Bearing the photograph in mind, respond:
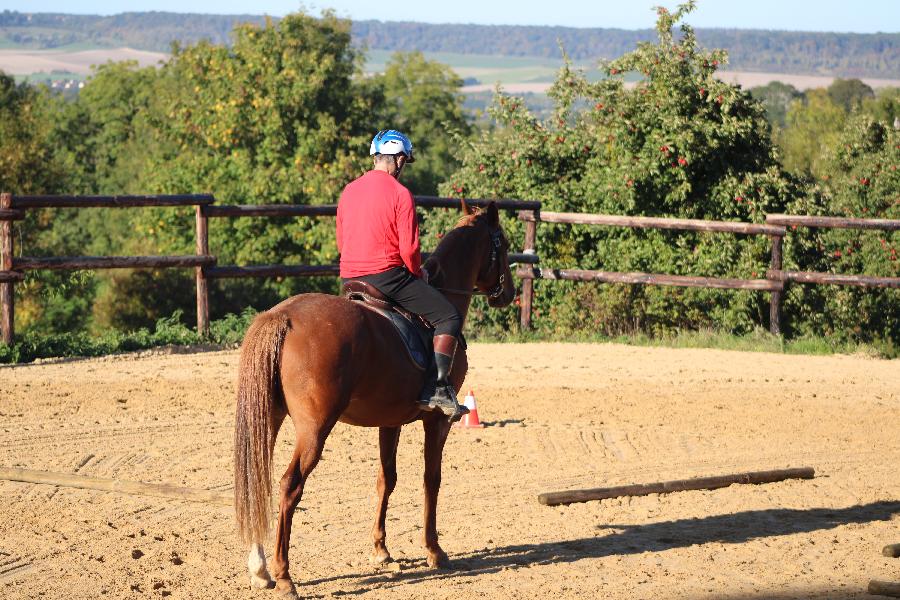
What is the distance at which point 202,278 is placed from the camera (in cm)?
1381

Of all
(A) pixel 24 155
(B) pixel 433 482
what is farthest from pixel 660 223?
(A) pixel 24 155

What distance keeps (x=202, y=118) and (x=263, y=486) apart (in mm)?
33693

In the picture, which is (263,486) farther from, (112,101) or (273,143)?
(112,101)

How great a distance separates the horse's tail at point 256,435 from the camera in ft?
18.2

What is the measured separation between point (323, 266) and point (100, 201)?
281cm

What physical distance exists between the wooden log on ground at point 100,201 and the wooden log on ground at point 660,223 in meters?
4.68

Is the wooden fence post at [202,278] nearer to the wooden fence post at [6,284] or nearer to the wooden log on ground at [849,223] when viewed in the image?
the wooden fence post at [6,284]

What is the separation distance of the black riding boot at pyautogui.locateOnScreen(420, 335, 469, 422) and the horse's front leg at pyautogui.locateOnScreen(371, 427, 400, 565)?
42 centimetres

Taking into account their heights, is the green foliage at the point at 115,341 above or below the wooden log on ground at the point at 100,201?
below

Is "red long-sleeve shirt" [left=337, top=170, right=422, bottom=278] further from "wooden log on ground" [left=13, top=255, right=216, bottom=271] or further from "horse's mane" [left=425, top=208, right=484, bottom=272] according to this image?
"wooden log on ground" [left=13, top=255, right=216, bottom=271]

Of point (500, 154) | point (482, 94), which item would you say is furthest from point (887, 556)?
point (482, 94)

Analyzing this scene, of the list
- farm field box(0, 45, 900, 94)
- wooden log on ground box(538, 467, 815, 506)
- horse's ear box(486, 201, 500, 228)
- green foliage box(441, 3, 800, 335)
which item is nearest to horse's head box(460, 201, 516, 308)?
horse's ear box(486, 201, 500, 228)

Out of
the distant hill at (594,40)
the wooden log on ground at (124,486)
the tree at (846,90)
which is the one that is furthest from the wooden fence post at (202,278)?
the distant hill at (594,40)

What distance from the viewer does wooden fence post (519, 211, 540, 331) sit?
15711 millimetres
